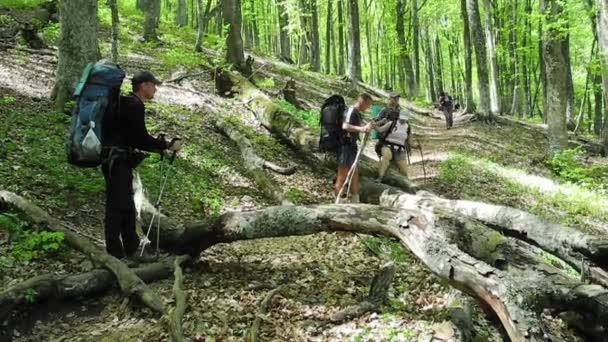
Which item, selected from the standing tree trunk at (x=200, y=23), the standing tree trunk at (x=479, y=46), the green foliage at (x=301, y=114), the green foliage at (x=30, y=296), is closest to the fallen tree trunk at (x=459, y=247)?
the green foliage at (x=30, y=296)

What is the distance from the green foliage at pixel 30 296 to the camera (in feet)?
14.2

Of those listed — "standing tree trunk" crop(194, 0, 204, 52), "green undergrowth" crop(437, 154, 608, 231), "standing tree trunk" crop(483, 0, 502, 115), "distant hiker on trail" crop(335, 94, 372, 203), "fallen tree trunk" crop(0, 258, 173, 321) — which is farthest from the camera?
"standing tree trunk" crop(483, 0, 502, 115)

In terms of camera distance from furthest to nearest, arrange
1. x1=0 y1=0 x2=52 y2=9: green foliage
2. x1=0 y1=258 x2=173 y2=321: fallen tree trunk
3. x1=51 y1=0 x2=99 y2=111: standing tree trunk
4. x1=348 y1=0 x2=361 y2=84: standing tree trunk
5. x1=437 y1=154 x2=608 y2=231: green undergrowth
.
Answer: x1=348 y1=0 x2=361 y2=84: standing tree trunk < x1=0 y1=0 x2=52 y2=9: green foliage < x1=437 y1=154 x2=608 y2=231: green undergrowth < x1=51 y1=0 x2=99 y2=111: standing tree trunk < x1=0 y1=258 x2=173 y2=321: fallen tree trunk

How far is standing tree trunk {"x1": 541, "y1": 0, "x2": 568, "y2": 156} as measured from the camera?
52.5 feet

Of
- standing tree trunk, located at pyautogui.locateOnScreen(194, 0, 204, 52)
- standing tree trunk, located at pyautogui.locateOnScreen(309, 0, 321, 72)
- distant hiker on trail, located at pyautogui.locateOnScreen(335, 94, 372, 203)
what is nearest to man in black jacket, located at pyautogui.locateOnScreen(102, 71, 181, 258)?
distant hiker on trail, located at pyautogui.locateOnScreen(335, 94, 372, 203)

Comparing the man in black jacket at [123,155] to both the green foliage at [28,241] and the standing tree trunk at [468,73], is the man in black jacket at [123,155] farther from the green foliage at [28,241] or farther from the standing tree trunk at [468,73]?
the standing tree trunk at [468,73]

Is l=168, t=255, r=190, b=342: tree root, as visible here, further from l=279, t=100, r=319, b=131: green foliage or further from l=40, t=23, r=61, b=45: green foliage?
l=40, t=23, r=61, b=45: green foliage

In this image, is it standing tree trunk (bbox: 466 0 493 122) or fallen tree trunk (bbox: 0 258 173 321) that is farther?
standing tree trunk (bbox: 466 0 493 122)

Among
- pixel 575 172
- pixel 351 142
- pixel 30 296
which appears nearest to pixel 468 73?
pixel 575 172

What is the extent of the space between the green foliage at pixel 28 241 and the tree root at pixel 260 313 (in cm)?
232

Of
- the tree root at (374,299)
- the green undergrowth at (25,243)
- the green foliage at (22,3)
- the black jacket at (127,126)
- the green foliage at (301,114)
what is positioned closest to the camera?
the tree root at (374,299)

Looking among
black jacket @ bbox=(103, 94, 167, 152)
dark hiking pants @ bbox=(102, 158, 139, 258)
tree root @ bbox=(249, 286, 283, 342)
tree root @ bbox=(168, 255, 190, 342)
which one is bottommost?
tree root @ bbox=(249, 286, 283, 342)

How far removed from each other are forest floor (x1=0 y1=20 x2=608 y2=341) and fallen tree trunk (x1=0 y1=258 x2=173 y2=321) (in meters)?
0.12

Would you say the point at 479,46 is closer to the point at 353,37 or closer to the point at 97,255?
the point at 353,37
